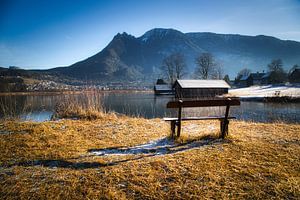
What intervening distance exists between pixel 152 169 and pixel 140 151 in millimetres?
1021

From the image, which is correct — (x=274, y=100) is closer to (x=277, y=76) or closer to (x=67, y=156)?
(x=67, y=156)

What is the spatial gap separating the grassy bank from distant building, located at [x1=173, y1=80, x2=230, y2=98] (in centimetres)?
3469

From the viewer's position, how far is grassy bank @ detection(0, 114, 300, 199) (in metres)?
2.32

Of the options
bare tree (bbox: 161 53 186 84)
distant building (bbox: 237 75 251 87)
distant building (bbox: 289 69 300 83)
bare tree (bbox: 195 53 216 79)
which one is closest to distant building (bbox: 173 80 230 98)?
bare tree (bbox: 195 53 216 79)

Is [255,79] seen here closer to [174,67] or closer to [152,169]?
[174,67]

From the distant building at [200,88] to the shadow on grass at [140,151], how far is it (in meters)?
34.2

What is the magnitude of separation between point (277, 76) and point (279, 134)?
225 feet

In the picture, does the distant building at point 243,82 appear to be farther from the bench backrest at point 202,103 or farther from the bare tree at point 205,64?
the bench backrest at point 202,103

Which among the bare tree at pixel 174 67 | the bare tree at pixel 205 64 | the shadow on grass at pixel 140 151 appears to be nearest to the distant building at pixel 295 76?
the bare tree at pixel 205 64

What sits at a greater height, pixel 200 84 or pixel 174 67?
pixel 174 67

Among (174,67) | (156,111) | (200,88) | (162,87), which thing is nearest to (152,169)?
(156,111)

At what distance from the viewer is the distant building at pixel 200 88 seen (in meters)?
39.1

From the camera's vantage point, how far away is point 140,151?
3928mm

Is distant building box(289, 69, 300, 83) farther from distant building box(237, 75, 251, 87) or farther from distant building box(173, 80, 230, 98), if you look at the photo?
distant building box(173, 80, 230, 98)
